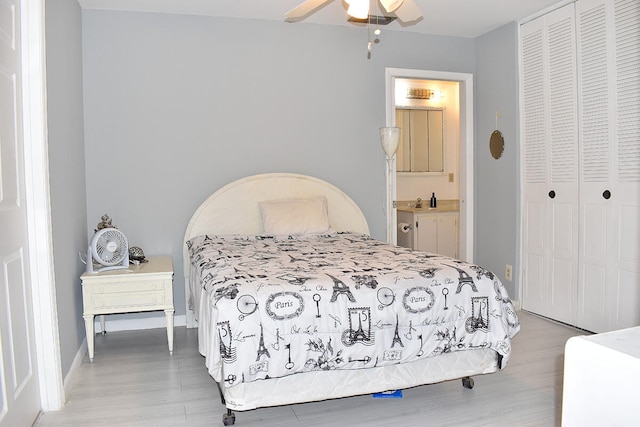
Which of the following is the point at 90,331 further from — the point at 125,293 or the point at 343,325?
the point at 343,325

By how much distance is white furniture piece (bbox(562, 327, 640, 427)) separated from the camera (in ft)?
2.89

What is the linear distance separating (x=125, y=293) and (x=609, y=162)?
3340 millimetres

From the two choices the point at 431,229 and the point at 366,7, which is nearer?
the point at 366,7

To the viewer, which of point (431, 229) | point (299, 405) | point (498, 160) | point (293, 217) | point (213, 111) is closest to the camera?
point (299, 405)

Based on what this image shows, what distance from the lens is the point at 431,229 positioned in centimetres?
547

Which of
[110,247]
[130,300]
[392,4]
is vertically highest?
[392,4]

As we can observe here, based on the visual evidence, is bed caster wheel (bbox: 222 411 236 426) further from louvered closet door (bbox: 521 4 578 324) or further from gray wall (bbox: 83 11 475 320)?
louvered closet door (bbox: 521 4 578 324)

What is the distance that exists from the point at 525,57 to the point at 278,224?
8.00 feet

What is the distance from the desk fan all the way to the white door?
0.93m

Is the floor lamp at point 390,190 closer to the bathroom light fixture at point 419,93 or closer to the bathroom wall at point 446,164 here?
the bathroom wall at point 446,164

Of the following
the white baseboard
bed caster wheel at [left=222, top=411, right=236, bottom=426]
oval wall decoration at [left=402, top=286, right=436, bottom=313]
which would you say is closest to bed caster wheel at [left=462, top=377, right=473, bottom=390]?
oval wall decoration at [left=402, top=286, right=436, bottom=313]

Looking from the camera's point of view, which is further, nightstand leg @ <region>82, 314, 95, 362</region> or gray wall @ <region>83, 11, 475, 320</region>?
gray wall @ <region>83, 11, 475, 320</region>

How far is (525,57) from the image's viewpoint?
13.7ft

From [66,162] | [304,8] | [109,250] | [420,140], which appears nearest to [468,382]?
[304,8]
